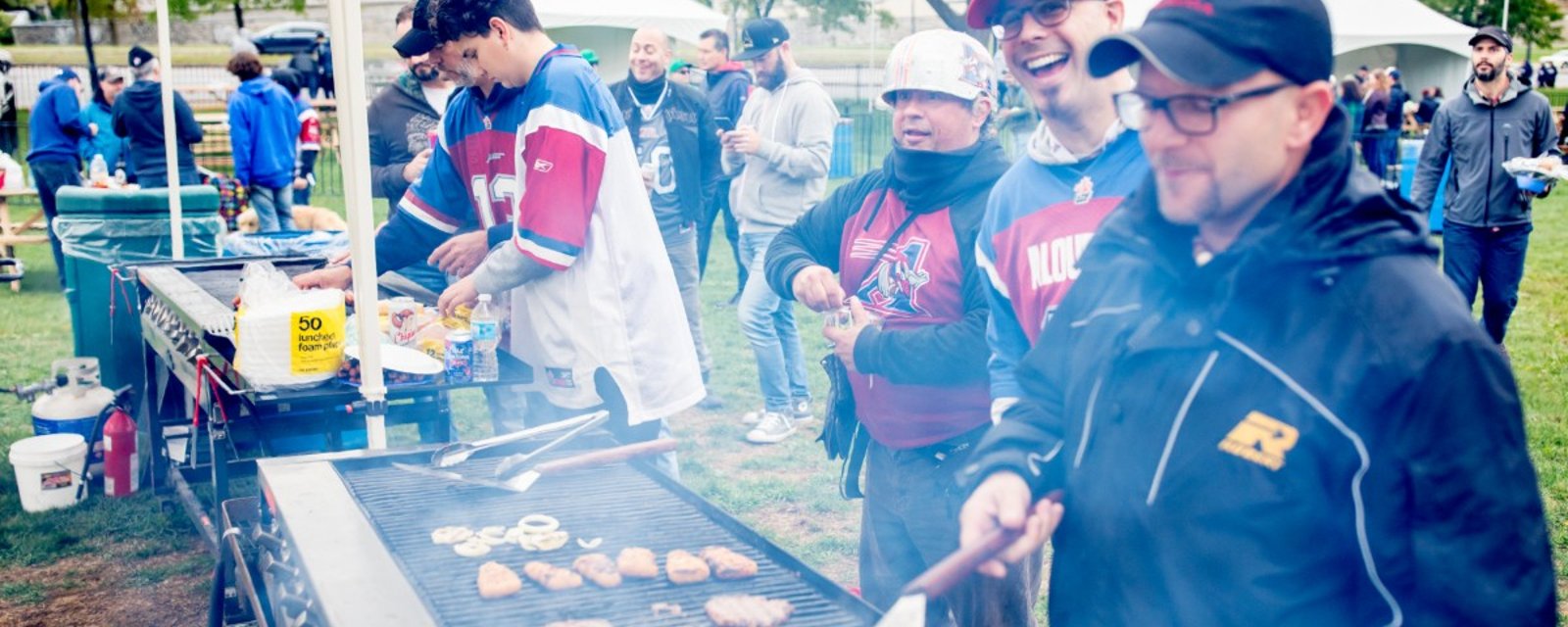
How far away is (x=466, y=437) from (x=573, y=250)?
334 cm

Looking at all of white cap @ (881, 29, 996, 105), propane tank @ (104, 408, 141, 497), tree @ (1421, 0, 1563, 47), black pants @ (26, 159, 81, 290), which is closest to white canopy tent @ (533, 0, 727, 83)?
black pants @ (26, 159, 81, 290)

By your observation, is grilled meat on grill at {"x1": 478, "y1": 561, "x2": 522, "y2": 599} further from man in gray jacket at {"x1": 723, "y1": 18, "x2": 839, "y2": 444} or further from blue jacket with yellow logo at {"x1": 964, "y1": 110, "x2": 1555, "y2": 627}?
man in gray jacket at {"x1": 723, "y1": 18, "x2": 839, "y2": 444}

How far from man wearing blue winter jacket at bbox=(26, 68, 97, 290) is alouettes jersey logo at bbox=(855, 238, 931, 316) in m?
10.5

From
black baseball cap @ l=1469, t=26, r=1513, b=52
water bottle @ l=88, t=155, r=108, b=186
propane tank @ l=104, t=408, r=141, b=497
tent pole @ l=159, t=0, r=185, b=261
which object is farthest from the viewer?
water bottle @ l=88, t=155, r=108, b=186

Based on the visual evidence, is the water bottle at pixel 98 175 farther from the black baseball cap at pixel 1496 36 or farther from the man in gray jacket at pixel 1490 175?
the black baseball cap at pixel 1496 36

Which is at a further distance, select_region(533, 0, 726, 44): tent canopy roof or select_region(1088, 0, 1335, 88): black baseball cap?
select_region(533, 0, 726, 44): tent canopy roof

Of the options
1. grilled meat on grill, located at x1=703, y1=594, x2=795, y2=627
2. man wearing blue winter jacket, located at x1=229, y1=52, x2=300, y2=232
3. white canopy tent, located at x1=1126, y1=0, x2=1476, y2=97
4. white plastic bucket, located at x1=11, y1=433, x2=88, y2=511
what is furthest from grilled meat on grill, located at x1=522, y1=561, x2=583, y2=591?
white canopy tent, located at x1=1126, y1=0, x2=1476, y2=97

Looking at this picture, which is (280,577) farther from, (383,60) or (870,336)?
(383,60)

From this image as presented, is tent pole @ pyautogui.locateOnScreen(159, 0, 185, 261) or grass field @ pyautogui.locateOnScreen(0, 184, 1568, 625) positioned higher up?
tent pole @ pyautogui.locateOnScreen(159, 0, 185, 261)

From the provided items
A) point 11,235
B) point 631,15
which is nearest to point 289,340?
point 11,235

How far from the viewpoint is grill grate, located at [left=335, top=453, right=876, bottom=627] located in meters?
2.28

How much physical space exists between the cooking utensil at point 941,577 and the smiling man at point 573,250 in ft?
6.63

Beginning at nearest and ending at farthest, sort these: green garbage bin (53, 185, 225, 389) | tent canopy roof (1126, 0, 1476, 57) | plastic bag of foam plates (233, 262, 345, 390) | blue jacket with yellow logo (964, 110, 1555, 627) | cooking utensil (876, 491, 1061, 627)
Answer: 1. blue jacket with yellow logo (964, 110, 1555, 627)
2. cooking utensil (876, 491, 1061, 627)
3. plastic bag of foam plates (233, 262, 345, 390)
4. green garbage bin (53, 185, 225, 389)
5. tent canopy roof (1126, 0, 1476, 57)

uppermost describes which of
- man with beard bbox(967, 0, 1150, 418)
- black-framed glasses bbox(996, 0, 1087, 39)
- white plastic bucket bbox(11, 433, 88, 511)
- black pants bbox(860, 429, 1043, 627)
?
black-framed glasses bbox(996, 0, 1087, 39)
